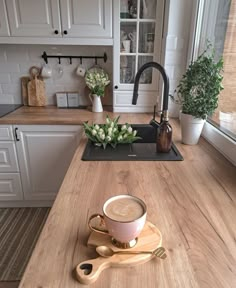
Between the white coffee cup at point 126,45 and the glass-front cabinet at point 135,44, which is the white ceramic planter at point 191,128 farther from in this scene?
the white coffee cup at point 126,45

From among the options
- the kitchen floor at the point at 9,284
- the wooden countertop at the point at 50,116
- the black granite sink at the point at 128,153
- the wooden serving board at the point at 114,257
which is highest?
the wooden serving board at the point at 114,257

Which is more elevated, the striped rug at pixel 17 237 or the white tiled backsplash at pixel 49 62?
the white tiled backsplash at pixel 49 62

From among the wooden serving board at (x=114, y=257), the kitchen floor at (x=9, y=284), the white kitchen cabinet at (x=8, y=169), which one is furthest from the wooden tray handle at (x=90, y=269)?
the white kitchen cabinet at (x=8, y=169)

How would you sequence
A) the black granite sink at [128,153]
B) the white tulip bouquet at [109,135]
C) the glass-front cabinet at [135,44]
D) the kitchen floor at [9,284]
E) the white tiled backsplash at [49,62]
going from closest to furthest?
the black granite sink at [128,153], the white tulip bouquet at [109,135], the kitchen floor at [9,284], the glass-front cabinet at [135,44], the white tiled backsplash at [49,62]

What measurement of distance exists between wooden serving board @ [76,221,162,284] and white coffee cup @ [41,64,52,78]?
188 centimetres

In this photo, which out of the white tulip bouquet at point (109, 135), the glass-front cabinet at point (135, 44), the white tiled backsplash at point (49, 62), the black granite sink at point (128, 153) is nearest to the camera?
the black granite sink at point (128, 153)

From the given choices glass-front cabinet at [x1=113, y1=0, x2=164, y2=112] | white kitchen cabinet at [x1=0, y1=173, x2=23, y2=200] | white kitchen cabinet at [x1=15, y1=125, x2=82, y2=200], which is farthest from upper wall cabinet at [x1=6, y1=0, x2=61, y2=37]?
white kitchen cabinet at [x1=0, y1=173, x2=23, y2=200]

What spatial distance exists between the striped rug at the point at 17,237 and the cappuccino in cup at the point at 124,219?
1278 mm

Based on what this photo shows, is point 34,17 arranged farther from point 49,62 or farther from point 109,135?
point 109,135

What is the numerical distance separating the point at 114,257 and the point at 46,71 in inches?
77.7

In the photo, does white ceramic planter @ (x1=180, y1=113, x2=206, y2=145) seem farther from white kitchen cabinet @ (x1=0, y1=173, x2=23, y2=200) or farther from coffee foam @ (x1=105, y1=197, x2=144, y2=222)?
white kitchen cabinet @ (x1=0, y1=173, x2=23, y2=200)

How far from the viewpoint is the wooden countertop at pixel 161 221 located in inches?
Answer: 18.7

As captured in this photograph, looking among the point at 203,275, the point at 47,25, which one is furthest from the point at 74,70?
the point at 203,275

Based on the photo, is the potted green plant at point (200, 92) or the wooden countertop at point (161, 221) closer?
the wooden countertop at point (161, 221)
